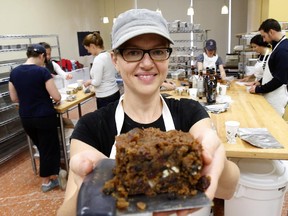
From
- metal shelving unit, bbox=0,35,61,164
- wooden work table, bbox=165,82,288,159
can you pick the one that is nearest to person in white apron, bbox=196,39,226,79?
wooden work table, bbox=165,82,288,159

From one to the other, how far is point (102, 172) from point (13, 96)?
242 centimetres

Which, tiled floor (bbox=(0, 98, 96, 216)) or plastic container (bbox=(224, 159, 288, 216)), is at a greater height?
plastic container (bbox=(224, 159, 288, 216))

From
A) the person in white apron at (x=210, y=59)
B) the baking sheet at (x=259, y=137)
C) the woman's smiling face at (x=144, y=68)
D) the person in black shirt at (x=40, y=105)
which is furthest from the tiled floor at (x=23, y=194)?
the person in white apron at (x=210, y=59)

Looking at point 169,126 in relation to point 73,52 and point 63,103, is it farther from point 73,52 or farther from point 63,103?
point 73,52

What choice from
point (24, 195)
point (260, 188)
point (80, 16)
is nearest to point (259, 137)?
point (260, 188)

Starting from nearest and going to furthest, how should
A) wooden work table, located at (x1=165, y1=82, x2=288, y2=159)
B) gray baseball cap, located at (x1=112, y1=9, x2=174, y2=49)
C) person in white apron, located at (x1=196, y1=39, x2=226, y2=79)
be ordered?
gray baseball cap, located at (x1=112, y1=9, x2=174, y2=49), wooden work table, located at (x1=165, y1=82, x2=288, y2=159), person in white apron, located at (x1=196, y1=39, x2=226, y2=79)

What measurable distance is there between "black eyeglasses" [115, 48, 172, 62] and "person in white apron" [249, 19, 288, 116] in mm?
2330

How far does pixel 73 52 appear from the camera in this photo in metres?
6.96

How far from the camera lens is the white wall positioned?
16.2 ft

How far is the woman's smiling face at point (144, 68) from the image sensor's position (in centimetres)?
90

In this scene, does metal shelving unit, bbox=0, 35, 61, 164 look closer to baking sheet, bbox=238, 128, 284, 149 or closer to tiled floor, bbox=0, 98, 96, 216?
tiled floor, bbox=0, 98, 96, 216

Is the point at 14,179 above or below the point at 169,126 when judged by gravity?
below

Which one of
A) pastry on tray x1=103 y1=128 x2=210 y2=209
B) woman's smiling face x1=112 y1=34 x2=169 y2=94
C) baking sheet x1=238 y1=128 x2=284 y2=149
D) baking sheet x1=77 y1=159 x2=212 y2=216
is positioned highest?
woman's smiling face x1=112 y1=34 x2=169 y2=94

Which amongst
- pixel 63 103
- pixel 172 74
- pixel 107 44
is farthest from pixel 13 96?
pixel 107 44
